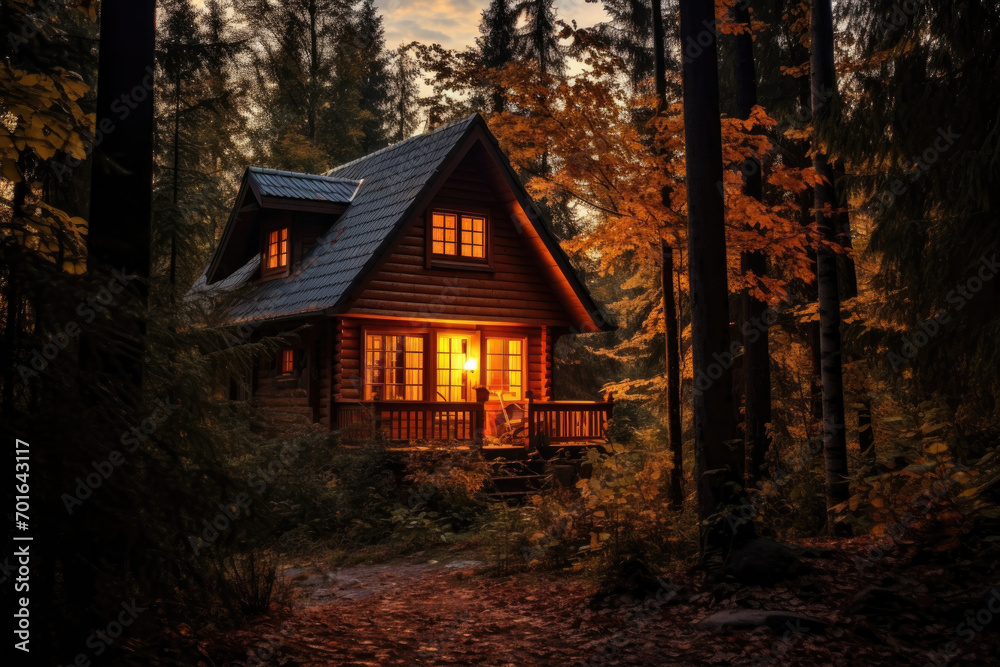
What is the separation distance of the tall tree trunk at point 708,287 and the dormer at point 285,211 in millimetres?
13365

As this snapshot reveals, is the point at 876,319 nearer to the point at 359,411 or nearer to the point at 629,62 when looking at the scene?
the point at 359,411

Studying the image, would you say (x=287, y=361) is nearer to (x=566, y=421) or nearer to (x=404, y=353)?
(x=404, y=353)

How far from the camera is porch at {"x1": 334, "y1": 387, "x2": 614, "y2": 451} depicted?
1714 cm

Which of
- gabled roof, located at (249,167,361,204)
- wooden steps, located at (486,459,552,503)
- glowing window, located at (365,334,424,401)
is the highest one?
gabled roof, located at (249,167,361,204)

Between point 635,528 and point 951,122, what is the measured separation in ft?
18.6

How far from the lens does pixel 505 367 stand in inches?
843

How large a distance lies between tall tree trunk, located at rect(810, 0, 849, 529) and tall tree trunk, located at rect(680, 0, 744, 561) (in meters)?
1.78

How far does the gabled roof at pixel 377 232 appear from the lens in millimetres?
18266

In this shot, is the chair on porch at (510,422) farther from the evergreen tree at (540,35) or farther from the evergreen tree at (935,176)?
the evergreen tree at (540,35)

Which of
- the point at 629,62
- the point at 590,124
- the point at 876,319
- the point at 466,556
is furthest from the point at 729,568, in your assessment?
the point at 629,62

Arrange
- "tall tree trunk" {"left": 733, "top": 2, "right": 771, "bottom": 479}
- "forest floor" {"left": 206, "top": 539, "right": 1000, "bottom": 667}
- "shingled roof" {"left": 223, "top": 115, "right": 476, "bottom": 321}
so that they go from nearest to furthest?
1. "forest floor" {"left": 206, "top": 539, "right": 1000, "bottom": 667}
2. "tall tree trunk" {"left": 733, "top": 2, "right": 771, "bottom": 479}
3. "shingled roof" {"left": 223, "top": 115, "right": 476, "bottom": 321}

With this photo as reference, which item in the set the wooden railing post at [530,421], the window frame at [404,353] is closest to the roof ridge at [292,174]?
the window frame at [404,353]

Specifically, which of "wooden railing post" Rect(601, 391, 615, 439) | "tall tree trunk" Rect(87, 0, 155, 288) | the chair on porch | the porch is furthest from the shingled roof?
"tall tree trunk" Rect(87, 0, 155, 288)

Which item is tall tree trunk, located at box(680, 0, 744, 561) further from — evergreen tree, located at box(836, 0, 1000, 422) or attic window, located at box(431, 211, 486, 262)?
attic window, located at box(431, 211, 486, 262)
